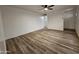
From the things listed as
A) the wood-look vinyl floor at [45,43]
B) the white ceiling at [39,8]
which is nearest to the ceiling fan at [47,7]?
the white ceiling at [39,8]

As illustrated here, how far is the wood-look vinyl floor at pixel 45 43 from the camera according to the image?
123cm

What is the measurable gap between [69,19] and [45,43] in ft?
1.85

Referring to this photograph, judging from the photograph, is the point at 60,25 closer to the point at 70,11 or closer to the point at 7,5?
the point at 70,11

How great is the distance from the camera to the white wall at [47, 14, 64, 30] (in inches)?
50.1

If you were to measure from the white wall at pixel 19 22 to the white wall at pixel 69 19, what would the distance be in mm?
400

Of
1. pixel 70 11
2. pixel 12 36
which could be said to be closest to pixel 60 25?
pixel 70 11

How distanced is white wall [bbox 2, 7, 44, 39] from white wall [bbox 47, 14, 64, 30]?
0.15m

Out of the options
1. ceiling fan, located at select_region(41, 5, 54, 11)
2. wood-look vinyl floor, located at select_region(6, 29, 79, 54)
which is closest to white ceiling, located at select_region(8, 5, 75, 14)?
ceiling fan, located at select_region(41, 5, 54, 11)

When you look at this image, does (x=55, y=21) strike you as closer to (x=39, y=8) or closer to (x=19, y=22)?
(x=39, y=8)

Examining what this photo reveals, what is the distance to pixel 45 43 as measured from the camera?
1.28 meters

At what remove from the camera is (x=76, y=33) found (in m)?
1.22

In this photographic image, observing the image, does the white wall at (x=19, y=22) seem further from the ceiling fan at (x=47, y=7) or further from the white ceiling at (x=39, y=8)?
the ceiling fan at (x=47, y=7)

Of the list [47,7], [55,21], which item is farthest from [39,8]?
[55,21]
